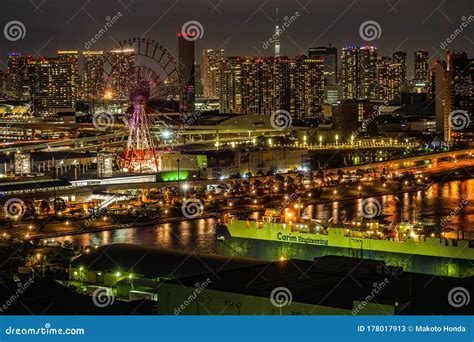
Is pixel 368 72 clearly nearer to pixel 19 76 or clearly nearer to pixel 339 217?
pixel 19 76

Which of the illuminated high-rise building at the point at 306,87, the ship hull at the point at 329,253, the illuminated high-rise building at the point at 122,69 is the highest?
the illuminated high-rise building at the point at 306,87

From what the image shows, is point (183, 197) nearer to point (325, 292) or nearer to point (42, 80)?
point (325, 292)

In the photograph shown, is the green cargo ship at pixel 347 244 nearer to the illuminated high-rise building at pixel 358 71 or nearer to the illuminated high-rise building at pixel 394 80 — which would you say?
the illuminated high-rise building at pixel 358 71

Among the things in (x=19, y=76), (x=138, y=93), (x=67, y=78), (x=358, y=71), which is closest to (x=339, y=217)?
(x=138, y=93)

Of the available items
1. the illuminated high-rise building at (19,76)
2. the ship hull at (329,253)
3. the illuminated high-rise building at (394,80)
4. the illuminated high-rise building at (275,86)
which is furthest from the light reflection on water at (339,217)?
the illuminated high-rise building at (394,80)

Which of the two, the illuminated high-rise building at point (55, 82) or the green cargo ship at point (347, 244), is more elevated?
the illuminated high-rise building at point (55, 82)
